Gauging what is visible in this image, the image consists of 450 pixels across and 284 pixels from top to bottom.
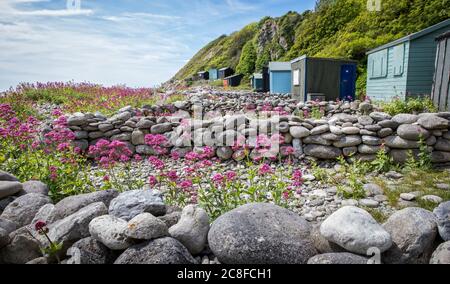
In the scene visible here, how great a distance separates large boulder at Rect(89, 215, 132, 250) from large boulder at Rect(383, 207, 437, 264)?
5.78 ft

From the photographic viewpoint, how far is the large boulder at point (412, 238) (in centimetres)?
175

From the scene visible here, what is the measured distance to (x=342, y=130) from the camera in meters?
5.26

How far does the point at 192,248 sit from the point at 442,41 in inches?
414

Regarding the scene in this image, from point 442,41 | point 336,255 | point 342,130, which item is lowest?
point 336,255

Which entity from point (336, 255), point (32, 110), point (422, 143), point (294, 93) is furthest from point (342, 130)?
point (294, 93)

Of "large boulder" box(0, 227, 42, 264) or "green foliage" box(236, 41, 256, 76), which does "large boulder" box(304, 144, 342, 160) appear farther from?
"green foliage" box(236, 41, 256, 76)

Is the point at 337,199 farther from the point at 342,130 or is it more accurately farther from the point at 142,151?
the point at 142,151

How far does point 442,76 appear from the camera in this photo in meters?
8.34

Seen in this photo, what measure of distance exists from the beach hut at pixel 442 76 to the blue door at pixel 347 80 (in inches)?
201

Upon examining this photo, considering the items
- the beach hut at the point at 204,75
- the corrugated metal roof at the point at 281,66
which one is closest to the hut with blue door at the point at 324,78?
the corrugated metal roof at the point at 281,66

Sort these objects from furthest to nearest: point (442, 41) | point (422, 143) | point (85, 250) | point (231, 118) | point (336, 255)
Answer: point (442, 41) < point (231, 118) < point (422, 143) < point (85, 250) < point (336, 255)

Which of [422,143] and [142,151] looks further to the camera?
[142,151]

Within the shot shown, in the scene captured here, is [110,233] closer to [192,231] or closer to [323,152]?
[192,231]

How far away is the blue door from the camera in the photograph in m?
13.8
